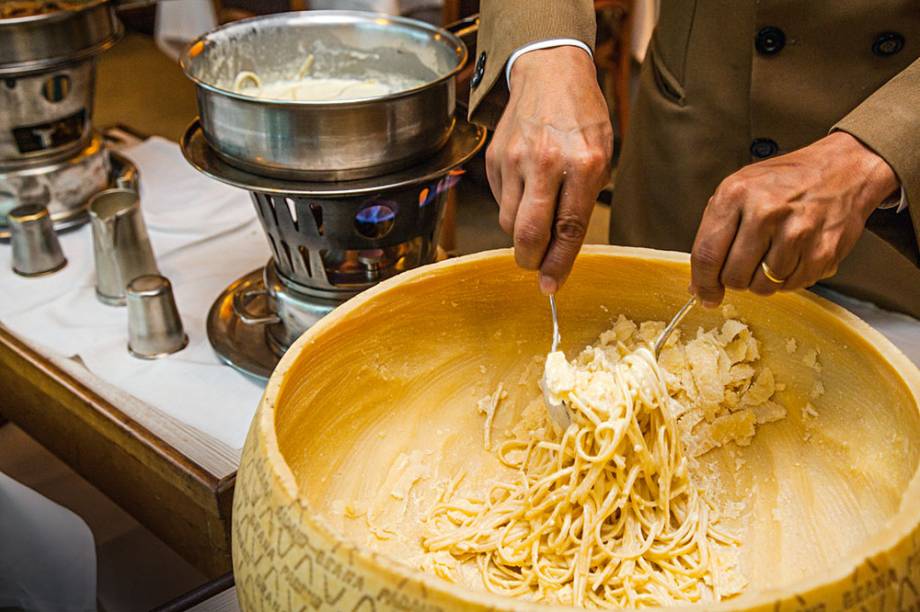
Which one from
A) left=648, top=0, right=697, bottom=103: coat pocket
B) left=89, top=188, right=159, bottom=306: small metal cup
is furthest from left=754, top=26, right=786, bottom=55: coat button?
left=89, top=188, right=159, bottom=306: small metal cup

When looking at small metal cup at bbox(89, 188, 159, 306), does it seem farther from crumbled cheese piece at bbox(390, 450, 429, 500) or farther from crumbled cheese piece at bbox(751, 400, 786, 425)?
crumbled cheese piece at bbox(751, 400, 786, 425)

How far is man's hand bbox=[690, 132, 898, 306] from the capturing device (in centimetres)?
92

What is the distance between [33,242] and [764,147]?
1.27 metres

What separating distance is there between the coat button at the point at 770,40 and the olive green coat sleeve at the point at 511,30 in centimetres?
28

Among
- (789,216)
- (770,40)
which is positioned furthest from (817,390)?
(770,40)

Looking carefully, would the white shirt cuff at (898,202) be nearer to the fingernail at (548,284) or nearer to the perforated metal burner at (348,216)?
the fingernail at (548,284)

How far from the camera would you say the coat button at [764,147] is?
140 centimetres

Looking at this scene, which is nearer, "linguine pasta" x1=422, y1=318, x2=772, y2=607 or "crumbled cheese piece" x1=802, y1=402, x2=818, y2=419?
"linguine pasta" x1=422, y1=318, x2=772, y2=607

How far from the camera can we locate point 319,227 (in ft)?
4.35

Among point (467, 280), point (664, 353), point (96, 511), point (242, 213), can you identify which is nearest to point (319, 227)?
point (467, 280)

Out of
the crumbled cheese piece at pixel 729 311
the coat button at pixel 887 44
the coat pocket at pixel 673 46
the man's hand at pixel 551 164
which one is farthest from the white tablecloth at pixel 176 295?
the coat button at pixel 887 44

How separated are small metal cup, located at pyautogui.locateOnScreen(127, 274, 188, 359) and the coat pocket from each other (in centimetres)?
85

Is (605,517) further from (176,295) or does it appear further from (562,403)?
(176,295)

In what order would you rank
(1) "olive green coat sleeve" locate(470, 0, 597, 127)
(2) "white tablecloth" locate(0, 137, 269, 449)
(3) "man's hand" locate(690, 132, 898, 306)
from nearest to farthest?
(3) "man's hand" locate(690, 132, 898, 306)
(1) "olive green coat sleeve" locate(470, 0, 597, 127)
(2) "white tablecloth" locate(0, 137, 269, 449)
